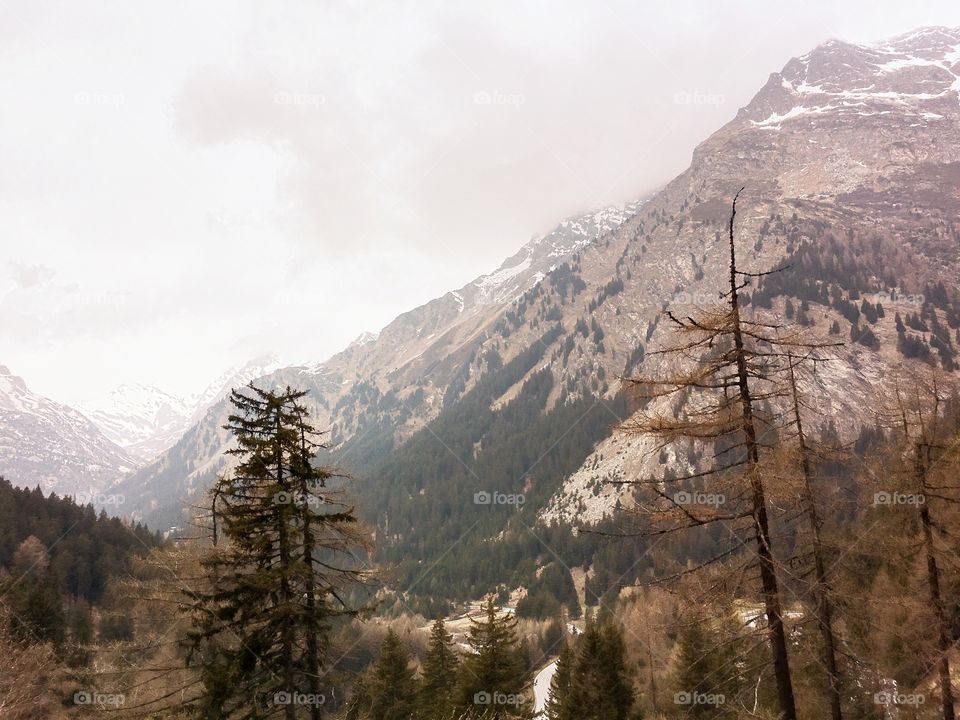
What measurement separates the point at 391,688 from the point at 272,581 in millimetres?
27604

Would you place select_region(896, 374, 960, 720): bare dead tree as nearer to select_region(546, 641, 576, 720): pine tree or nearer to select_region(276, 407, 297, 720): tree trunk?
select_region(276, 407, 297, 720): tree trunk

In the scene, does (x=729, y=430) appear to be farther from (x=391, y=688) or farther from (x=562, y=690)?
(x=391, y=688)

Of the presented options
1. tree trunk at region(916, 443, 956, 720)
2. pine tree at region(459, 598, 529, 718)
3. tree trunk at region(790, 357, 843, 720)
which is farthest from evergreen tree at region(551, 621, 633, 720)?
tree trunk at region(916, 443, 956, 720)

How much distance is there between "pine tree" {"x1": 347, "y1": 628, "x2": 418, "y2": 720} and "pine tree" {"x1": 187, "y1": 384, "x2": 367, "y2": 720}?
23620 mm

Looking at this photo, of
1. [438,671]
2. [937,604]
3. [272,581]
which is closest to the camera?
[272,581]

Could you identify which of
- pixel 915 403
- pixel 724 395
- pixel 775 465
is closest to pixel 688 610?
pixel 775 465

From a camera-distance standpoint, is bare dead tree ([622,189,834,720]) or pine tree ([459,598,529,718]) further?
pine tree ([459,598,529,718])

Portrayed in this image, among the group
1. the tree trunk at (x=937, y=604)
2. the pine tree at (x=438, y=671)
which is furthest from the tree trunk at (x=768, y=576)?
the pine tree at (x=438, y=671)

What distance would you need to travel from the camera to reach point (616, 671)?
32.4 metres

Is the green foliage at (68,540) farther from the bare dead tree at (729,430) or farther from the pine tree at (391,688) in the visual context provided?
the bare dead tree at (729,430)

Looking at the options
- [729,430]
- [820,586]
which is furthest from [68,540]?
[729,430]

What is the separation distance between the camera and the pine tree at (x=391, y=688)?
3391cm

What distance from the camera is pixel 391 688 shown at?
34594mm

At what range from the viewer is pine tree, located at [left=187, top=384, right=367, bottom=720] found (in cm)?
1228
